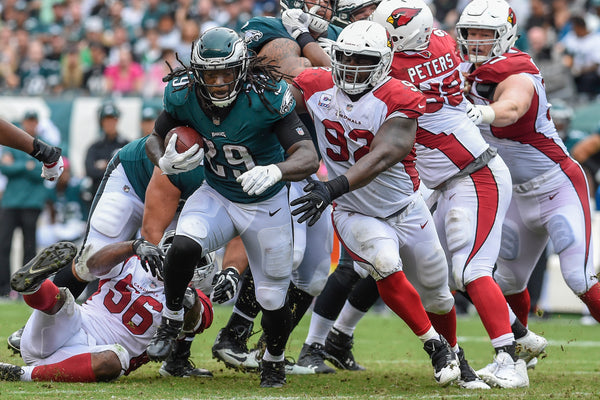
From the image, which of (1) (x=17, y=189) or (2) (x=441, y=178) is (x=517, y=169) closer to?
(2) (x=441, y=178)

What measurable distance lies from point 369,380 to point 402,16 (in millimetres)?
2124

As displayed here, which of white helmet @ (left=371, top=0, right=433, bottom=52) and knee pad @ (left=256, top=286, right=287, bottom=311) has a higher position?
white helmet @ (left=371, top=0, right=433, bottom=52)

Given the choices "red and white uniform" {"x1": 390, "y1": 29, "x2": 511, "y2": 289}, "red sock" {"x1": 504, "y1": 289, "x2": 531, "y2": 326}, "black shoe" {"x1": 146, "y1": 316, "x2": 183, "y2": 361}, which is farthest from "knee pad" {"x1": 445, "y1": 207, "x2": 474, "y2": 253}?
"black shoe" {"x1": 146, "y1": 316, "x2": 183, "y2": 361}

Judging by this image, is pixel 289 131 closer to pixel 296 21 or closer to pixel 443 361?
pixel 296 21

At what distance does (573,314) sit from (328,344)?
4.72m

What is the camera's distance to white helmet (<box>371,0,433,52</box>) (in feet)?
18.2

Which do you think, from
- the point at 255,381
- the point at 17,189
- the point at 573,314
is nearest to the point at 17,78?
the point at 17,189

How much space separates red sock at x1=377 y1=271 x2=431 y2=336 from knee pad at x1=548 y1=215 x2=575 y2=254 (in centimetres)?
112

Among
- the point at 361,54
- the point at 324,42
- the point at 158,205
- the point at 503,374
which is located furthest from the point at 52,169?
the point at 503,374

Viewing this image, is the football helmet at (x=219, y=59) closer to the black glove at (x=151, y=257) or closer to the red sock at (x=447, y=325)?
the black glove at (x=151, y=257)

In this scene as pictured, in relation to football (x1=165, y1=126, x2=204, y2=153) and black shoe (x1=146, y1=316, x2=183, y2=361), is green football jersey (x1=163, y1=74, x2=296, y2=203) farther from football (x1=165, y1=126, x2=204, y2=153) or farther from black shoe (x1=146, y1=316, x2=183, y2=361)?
black shoe (x1=146, y1=316, x2=183, y2=361)

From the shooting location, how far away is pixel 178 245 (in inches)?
192

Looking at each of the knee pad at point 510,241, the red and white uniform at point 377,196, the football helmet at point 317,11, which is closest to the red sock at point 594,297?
the knee pad at point 510,241

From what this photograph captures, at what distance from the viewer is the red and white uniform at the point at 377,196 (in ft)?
16.8
